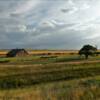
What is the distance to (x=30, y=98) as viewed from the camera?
17.3m

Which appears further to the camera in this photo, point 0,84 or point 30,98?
point 0,84

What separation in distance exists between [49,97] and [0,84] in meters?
16.9

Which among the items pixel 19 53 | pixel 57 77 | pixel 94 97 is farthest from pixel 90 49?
pixel 94 97

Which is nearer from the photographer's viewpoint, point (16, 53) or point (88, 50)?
point (88, 50)

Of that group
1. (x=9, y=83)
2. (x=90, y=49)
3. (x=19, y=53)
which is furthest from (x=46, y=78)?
(x=19, y=53)

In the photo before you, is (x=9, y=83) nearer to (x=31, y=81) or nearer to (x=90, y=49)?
(x=31, y=81)

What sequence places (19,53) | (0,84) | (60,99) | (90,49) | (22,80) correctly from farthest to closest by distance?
(19,53) < (90,49) < (22,80) < (0,84) < (60,99)

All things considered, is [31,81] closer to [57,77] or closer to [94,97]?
[57,77]

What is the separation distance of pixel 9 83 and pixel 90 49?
259ft

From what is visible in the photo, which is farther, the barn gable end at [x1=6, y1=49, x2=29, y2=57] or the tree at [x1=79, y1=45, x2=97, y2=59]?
the barn gable end at [x1=6, y1=49, x2=29, y2=57]

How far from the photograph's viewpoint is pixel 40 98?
17.1 meters

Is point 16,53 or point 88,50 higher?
point 88,50

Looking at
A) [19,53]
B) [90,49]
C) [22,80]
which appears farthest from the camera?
[19,53]

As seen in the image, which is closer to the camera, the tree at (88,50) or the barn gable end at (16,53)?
the tree at (88,50)
